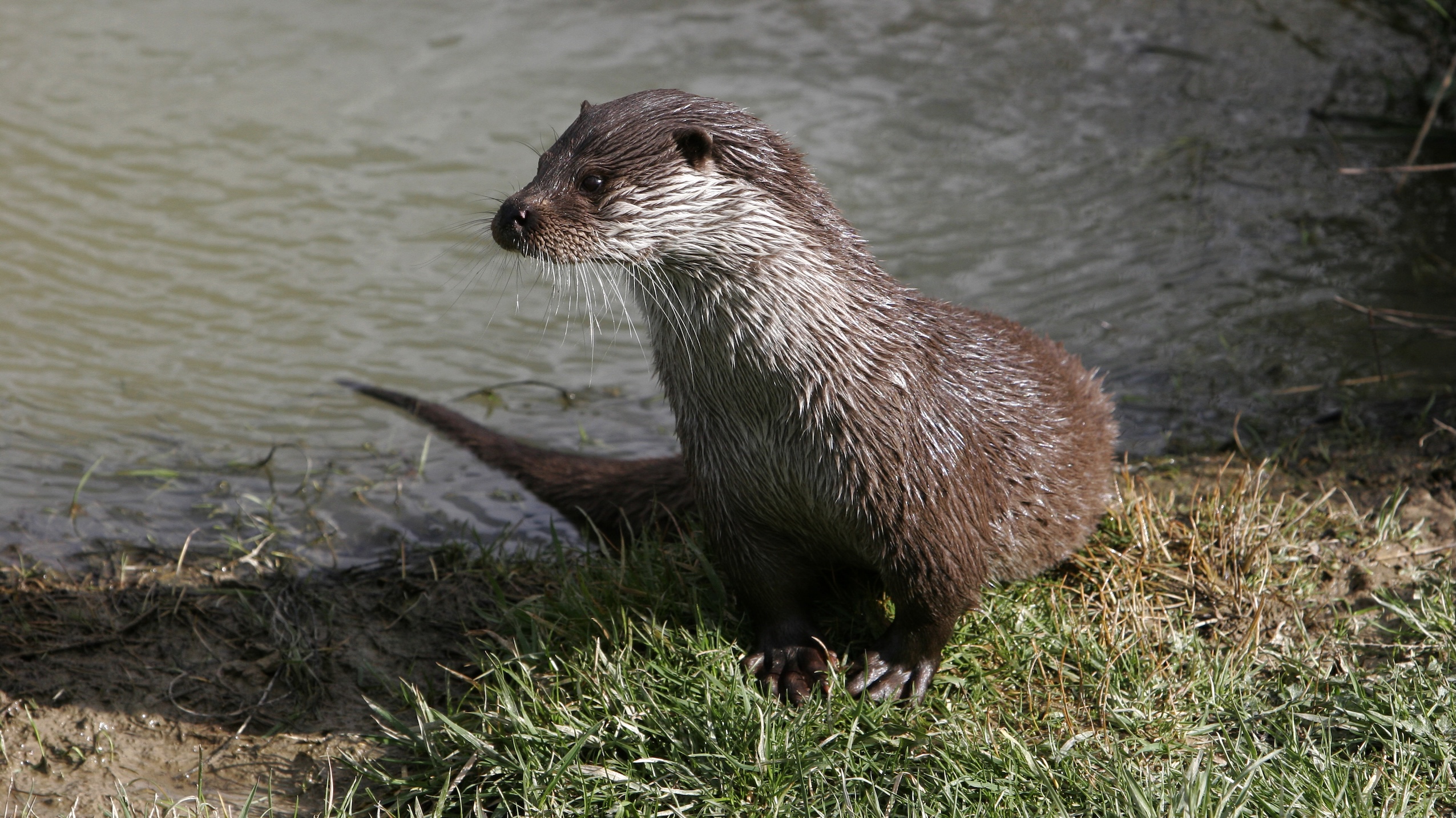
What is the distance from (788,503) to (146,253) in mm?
3145

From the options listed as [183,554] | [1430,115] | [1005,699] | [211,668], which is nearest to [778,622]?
[1005,699]

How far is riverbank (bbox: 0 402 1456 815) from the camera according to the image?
6.64 ft

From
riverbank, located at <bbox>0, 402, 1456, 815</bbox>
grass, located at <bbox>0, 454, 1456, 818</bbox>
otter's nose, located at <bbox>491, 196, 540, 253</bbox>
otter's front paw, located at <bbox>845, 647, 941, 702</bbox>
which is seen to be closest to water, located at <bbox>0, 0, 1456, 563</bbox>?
riverbank, located at <bbox>0, 402, 1456, 815</bbox>

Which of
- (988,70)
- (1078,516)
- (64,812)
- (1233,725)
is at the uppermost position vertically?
(988,70)

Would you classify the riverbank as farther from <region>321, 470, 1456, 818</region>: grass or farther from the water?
the water

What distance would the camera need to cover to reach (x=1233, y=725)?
2.19 m

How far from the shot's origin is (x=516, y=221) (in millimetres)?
1992

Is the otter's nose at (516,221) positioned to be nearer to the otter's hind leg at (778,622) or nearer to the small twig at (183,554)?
the otter's hind leg at (778,622)

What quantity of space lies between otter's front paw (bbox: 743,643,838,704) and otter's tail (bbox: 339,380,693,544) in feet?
1.59

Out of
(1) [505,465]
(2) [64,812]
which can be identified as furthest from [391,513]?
(2) [64,812]

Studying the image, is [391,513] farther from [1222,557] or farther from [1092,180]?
[1092,180]

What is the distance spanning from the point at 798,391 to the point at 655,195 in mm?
407

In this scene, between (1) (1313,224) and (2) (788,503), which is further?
(1) (1313,224)

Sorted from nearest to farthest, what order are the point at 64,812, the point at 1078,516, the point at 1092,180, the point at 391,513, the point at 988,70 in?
the point at 64,812 → the point at 1078,516 → the point at 391,513 → the point at 1092,180 → the point at 988,70
